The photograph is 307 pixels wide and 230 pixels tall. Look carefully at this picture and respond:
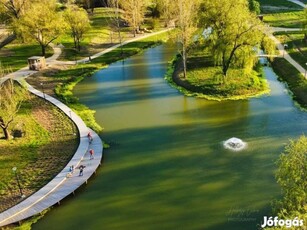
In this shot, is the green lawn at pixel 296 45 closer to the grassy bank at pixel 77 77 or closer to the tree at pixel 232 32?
the tree at pixel 232 32

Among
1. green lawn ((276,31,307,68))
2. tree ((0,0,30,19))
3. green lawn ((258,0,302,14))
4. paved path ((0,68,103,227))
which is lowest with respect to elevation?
paved path ((0,68,103,227))

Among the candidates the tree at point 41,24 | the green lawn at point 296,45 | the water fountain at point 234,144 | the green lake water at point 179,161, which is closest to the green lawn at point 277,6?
the green lawn at point 296,45

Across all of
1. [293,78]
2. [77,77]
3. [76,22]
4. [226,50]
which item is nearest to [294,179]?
[226,50]

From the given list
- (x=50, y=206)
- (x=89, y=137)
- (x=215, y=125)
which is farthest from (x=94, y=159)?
(x=215, y=125)

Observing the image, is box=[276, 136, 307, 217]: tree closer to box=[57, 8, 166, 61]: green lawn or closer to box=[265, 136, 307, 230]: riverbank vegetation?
box=[265, 136, 307, 230]: riverbank vegetation

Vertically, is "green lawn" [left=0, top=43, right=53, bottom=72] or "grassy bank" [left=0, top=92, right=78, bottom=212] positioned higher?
"green lawn" [left=0, top=43, right=53, bottom=72]

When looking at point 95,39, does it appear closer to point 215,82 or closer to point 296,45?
point 215,82

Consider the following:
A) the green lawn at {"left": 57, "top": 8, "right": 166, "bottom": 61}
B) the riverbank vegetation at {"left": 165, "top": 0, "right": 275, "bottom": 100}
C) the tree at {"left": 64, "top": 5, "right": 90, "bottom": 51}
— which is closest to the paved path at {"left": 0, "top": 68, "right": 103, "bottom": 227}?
the riverbank vegetation at {"left": 165, "top": 0, "right": 275, "bottom": 100}

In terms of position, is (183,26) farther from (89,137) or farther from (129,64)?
(89,137)
